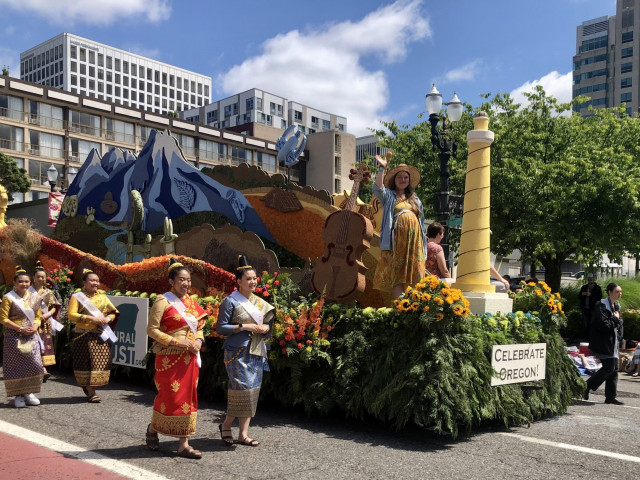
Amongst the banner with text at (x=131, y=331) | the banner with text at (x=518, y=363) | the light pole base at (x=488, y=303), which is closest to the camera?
the banner with text at (x=518, y=363)

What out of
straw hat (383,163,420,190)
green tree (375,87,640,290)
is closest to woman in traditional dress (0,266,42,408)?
straw hat (383,163,420,190)

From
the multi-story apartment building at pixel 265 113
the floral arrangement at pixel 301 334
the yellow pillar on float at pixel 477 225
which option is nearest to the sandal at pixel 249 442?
the floral arrangement at pixel 301 334

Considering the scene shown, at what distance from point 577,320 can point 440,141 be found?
317 inches

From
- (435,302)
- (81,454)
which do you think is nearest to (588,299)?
(435,302)

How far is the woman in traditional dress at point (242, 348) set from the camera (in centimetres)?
549

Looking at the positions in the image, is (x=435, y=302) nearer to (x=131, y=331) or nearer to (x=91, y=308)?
(x=91, y=308)

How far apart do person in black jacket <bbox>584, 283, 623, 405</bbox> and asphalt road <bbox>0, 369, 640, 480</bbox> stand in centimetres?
105

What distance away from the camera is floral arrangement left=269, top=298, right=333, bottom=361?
6.75m

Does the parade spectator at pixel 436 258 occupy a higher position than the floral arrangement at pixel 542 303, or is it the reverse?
the parade spectator at pixel 436 258

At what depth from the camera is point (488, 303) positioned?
306 inches

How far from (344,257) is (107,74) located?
423 feet

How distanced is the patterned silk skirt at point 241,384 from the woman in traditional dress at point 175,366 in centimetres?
32

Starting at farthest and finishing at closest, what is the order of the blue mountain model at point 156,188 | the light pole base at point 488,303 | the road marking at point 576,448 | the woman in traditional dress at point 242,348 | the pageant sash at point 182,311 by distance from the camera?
the blue mountain model at point 156,188
the light pole base at point 488,303
the road marking at point 576,448
the woman in traditional dress at point 242,348
the pageant sash at point 182,311

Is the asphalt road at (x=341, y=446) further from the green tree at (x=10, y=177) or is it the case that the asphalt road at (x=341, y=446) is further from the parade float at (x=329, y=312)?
the green tree at (x=10, y=177)
